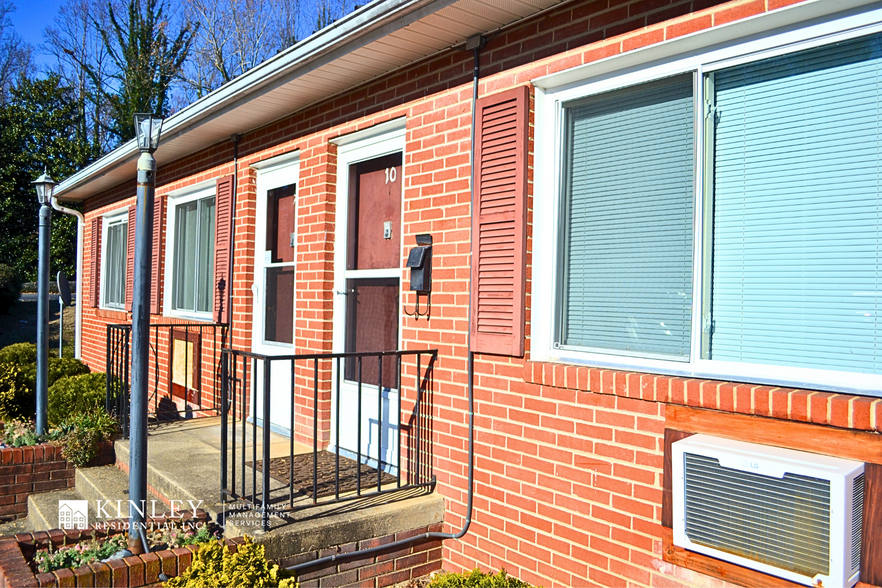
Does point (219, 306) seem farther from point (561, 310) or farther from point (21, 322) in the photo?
point (21, 322)

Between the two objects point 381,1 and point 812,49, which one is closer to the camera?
point 812,49

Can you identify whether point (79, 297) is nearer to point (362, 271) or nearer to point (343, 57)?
point (362, 271)

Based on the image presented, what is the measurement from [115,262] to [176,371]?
4.53 m

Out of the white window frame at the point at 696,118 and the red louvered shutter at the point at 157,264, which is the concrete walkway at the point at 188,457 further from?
the red louvered shutter at the point at 157,264

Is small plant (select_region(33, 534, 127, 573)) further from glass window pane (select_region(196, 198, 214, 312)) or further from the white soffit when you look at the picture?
glass window pane (select_region(196, 198, 214, 312))

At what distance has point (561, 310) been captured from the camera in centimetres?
353

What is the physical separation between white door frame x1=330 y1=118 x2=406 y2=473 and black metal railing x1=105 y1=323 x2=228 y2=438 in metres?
1.87

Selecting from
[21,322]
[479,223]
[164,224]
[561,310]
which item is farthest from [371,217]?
[21,322]

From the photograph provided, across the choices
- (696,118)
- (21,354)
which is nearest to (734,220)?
(696,118)

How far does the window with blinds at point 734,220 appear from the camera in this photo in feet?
8.25

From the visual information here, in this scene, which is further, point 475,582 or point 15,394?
point 15,394

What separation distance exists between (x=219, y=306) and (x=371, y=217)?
8.03 feet

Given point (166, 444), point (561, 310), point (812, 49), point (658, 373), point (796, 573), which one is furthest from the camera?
point (166, 444)

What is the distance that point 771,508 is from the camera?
2383mm
